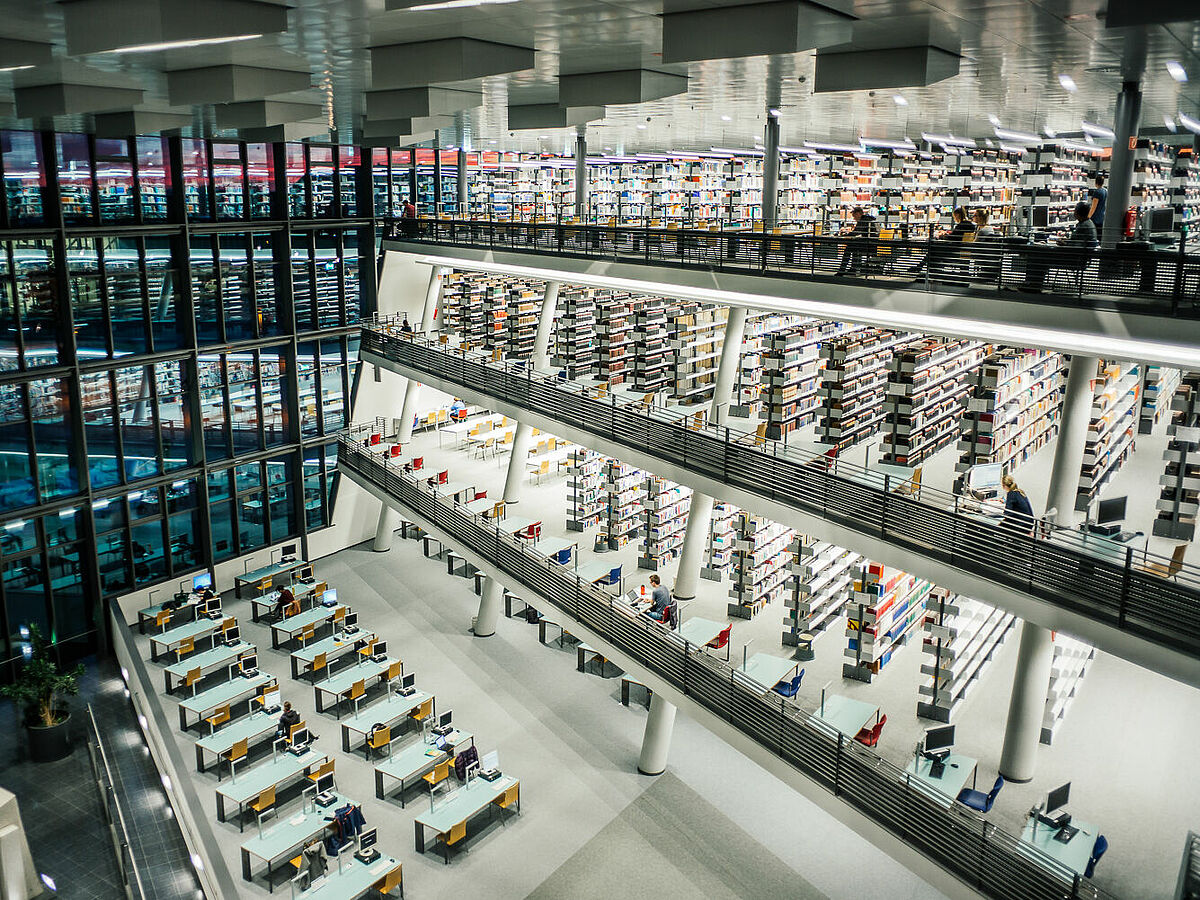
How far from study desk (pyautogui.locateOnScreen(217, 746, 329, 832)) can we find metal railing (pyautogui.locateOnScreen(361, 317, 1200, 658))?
510 centimetres

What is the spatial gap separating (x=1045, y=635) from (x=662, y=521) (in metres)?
7.06

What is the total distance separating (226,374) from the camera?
47.7 ft

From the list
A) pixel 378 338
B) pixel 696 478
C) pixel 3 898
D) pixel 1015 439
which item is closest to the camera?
pixel 3 898

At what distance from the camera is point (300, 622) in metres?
13.3

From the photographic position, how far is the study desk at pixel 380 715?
11.0m

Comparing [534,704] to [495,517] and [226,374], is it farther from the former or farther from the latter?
[226,374]

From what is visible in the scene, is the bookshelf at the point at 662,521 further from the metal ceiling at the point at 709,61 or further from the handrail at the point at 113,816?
the handrail at the point at 113,816

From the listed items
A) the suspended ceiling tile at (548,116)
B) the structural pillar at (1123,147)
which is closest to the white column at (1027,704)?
the structural pillar at (1123,147)

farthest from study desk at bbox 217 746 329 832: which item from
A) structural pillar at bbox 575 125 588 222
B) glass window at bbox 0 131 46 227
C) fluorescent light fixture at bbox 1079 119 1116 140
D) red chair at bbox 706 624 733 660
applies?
fluorescent light fixture at bbox 1079 119 1116 140

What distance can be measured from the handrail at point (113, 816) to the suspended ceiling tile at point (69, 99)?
6976mm

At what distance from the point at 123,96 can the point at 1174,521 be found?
1165cm

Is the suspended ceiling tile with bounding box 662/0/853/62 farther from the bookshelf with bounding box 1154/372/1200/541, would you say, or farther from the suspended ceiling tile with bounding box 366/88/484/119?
the bookshelf with bounding box 1154/372/1200/541

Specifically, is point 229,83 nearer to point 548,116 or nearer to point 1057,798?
point 548,116

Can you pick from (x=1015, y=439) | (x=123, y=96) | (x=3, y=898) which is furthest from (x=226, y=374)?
(x=1015, y=439)
